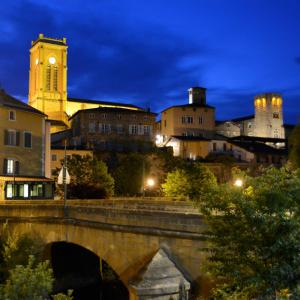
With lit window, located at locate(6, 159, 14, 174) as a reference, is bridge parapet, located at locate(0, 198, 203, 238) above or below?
below

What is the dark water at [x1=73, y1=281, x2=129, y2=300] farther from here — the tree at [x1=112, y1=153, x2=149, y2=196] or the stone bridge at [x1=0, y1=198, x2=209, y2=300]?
A: the tree at [x1=112, y1=153, x2=149, y2=196]

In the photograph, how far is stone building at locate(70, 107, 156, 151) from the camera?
97.4 meters

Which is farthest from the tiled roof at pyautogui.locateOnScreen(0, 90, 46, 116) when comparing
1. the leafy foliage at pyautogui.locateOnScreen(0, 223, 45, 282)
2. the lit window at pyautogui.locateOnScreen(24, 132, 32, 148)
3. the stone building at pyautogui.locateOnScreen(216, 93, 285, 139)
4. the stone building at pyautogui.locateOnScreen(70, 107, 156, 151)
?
the stone building at pyautogui.locateOnScreen(216, 93, 285, 139)

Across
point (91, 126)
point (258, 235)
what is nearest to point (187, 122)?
point (91, 126)

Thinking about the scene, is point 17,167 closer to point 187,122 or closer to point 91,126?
point 91,126

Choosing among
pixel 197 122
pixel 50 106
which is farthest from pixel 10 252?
pixel 50 106

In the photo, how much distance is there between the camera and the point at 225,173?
91000 mm

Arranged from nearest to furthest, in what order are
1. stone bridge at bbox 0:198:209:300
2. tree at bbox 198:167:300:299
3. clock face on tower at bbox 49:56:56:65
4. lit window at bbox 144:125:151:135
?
tree at bbox 198:167:300:299
stone bridge at bbox 0:198:209:300
lit window at bbox 144:125:151:135
clock face on tower at bbox 49:56:56:65

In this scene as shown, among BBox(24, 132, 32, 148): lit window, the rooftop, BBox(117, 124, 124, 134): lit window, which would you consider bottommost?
BBox(24, 132, 32, 148): lit window

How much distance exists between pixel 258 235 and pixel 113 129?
86.4m

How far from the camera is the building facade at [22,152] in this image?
57438mm

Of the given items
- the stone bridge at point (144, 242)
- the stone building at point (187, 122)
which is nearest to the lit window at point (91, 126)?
the stone building at point (187, 122)

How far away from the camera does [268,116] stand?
12850 cm

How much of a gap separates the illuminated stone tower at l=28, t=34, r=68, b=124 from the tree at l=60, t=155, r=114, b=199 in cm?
5527
